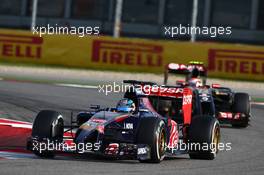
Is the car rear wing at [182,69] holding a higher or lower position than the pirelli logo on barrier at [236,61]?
higher

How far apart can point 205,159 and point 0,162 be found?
129 inches

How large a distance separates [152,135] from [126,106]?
113 cm

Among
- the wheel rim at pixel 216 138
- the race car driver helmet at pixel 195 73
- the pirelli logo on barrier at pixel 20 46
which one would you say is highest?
the race car driver helmet at pixel 195 73

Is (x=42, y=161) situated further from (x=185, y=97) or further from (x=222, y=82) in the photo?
(x=222, y=82)

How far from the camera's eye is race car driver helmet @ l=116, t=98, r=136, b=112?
1258cm

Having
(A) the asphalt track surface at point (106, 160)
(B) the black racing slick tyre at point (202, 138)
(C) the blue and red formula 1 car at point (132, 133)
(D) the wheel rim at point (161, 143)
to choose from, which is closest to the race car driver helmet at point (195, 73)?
(A) the asphalt track surface at point (106, 160)

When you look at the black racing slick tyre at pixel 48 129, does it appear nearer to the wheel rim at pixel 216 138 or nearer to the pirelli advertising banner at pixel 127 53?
the wheel rim at pixel 216 138

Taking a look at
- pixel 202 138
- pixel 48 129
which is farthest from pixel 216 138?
pixel 48 129

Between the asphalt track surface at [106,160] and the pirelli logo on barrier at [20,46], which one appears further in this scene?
the pirelli logo on barrier at [20,46]

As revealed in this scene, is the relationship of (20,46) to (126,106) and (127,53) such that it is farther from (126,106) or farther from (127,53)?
(126,106)

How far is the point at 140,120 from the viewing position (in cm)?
1203

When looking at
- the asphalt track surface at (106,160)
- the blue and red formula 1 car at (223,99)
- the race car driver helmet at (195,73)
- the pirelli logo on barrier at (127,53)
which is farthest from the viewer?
the pirelli logo on barrier at (127,53)

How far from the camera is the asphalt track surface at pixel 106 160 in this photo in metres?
10.8

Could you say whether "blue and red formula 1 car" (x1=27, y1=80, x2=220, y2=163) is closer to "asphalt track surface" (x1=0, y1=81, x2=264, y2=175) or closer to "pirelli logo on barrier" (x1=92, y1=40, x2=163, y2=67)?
"asphalt track surface" (x1=0, y1=81, x2=264, y2=175)
